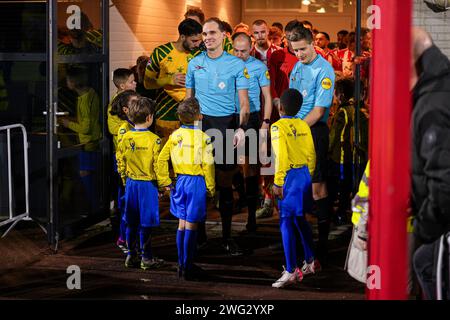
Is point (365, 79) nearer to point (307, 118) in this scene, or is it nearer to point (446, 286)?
point (307, 118)

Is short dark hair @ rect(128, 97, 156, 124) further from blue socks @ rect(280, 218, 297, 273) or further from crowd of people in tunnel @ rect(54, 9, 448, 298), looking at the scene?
blue socks @ rect(280, 218, 297, 273)

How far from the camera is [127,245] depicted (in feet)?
23.3

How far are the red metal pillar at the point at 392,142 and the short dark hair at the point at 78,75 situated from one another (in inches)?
221

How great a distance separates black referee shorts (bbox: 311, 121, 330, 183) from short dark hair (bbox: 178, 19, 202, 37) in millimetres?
1678

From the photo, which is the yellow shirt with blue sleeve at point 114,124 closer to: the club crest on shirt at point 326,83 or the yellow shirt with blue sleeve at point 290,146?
the club crest on shirt at point 326,83

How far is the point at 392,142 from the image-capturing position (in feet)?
9.28

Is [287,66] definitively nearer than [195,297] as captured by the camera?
No

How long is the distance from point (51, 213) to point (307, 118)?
237cm

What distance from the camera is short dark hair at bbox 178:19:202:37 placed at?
27.0ft

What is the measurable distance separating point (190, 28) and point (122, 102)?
1258mm

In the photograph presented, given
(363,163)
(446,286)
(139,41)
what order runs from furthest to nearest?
(139,41) < (363,163) < (446,286)

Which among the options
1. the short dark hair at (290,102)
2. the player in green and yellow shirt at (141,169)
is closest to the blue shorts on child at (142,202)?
the player in green and yellow shirt at (141,169)

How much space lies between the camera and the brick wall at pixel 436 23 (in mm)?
9328
